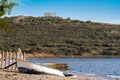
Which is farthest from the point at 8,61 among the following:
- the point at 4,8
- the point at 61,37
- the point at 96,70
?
the point at 61,37

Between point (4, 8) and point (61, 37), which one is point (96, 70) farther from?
point (61, 37)

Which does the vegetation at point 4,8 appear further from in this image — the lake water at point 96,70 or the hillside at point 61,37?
the hillside at point 61,37

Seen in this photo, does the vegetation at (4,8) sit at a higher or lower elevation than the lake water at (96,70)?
higher

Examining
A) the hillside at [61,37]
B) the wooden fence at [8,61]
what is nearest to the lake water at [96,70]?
the wooden fence at [8,61]

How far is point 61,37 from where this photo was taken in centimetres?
14650

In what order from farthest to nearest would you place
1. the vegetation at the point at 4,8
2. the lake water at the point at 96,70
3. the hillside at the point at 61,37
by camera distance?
1. the hillside at the point at 61,37
2. the lake water at the point at 96,70
3. the vegetation at the point at 4,8

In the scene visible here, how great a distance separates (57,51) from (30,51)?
350 inches

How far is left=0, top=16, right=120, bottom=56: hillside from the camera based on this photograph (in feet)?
426

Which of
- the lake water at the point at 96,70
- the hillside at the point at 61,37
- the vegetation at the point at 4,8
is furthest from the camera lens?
the hillside at the point at 61,37

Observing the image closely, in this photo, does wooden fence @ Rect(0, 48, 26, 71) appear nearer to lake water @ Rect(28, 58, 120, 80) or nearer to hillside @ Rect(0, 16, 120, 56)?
lake water @ Rect(28, 58, 120, 80)

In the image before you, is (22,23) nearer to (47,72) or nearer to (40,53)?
(40,53)

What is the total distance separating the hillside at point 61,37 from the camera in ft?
426

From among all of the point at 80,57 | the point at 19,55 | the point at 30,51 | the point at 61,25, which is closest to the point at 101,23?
the point at 61,25

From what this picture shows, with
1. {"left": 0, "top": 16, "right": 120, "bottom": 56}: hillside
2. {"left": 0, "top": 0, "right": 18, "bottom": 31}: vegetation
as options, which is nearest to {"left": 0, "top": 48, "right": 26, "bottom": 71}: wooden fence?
{"left": 0, "top": 0, "right": 18, "bottom": 31}: vegetation
